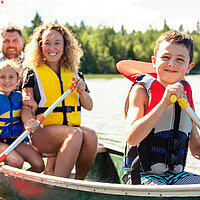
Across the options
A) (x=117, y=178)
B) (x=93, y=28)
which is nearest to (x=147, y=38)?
(x=93, y=28)

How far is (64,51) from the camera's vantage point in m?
3.18

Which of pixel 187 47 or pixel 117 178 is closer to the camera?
pixel 187 47

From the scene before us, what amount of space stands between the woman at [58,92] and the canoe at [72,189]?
0.27m

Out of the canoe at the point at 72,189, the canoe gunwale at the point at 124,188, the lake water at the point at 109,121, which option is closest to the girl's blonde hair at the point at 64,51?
the canoe at the point at 72,189

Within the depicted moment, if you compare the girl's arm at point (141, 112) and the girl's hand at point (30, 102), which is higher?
the girl's arm at point (141, 112)

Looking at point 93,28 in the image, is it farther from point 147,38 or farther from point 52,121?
point 52,121

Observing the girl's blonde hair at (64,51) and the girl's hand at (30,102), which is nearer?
the girl's hand at (30,102)

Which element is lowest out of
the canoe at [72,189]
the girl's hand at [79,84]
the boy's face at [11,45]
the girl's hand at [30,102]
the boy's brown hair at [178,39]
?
the canoe at [72,189]

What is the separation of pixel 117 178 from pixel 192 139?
1149 mm

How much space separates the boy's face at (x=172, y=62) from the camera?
7.11 ft

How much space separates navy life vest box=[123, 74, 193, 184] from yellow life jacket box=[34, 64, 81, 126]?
3.01 ft

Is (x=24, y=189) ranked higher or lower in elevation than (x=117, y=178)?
higher

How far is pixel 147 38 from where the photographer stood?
6825 centimetres

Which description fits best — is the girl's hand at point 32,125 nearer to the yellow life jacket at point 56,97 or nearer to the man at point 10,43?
the yellow life jacket at point 56,97
